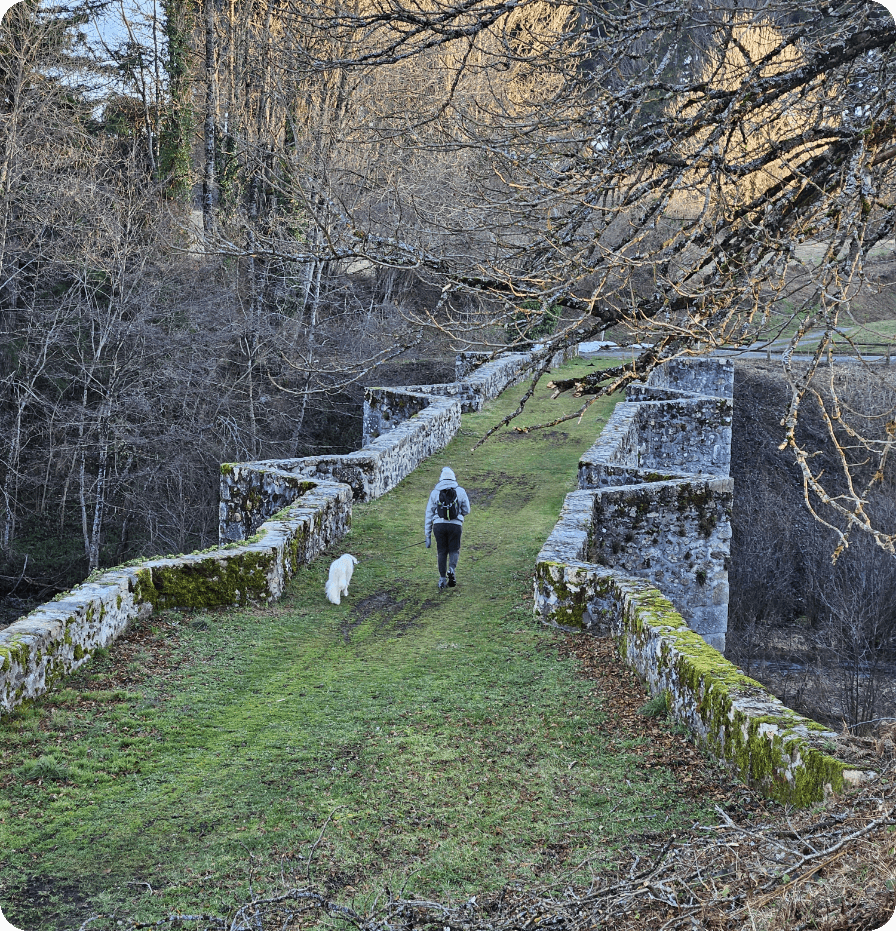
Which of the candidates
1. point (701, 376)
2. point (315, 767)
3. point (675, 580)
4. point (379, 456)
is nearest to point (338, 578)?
point (315, 767)

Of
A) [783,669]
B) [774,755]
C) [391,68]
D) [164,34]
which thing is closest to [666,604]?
[774,755]

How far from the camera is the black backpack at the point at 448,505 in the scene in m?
10.8

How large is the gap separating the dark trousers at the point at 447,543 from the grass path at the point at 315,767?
0.60m

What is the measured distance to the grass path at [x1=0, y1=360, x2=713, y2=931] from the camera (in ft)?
16.7

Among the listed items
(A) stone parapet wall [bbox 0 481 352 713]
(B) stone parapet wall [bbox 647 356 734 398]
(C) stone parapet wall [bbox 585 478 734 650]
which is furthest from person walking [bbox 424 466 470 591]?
(B) stone parapet wall [bbox 647 356 734 398]

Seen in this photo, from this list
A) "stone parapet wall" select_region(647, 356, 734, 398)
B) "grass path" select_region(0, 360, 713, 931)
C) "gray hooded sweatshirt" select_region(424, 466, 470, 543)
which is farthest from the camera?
"stone parapet wall" select_region(647, 356, 734, 398)

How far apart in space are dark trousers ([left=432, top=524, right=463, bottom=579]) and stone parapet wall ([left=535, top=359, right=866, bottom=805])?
1205 mm

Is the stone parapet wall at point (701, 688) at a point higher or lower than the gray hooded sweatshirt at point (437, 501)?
lower

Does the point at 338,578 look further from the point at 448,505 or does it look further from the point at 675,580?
the point at 675,580

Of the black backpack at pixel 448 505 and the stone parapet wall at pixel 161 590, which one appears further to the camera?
the black backpack at pixel 448 505

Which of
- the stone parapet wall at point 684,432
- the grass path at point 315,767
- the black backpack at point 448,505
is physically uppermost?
the stone parapet wall at point 684,432

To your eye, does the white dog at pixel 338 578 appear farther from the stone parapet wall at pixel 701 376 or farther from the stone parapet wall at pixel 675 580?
the stone parapet wall at pixel 701 376

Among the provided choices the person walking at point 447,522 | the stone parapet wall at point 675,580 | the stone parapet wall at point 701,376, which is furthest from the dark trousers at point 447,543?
the stone parapet wall at point 701,376

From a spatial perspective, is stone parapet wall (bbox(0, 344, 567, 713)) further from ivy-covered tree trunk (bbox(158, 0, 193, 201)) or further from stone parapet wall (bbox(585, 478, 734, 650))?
ivy-covered tree trunk (bbox(158, 0, 193, 201))
